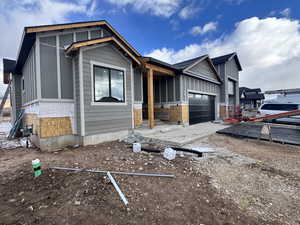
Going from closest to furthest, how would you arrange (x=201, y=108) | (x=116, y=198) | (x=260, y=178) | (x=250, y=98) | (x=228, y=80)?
(x=116, y=198)
(x=260, y=178)
(x=201, y=108)
(x=228, y=80)
(x=250, y=98)

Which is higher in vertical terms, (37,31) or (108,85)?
(37,31)

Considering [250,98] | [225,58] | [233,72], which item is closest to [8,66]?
[225,58]

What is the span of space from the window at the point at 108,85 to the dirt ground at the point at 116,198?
3204 millimetres

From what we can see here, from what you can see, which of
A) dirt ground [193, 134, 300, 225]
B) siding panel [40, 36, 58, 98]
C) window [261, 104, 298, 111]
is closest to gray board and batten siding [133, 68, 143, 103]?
siding panel [40, 36, 58, 98]

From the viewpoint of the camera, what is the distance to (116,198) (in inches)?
90.4

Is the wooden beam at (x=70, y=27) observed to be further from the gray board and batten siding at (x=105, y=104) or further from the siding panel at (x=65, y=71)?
the gray board and batten siding at (x=105, y=104)

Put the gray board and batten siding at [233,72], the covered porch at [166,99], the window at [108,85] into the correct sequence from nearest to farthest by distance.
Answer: the window at [108,85] → the covered porch at [166,99] → the gray board and batten siding at [233,72]

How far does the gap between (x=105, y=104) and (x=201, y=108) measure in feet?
27.6

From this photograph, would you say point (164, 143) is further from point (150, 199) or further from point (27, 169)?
point (27, 169)

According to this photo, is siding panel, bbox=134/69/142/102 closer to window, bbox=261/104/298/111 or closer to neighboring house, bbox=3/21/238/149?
neighboring house, bbox=3/21/238/149

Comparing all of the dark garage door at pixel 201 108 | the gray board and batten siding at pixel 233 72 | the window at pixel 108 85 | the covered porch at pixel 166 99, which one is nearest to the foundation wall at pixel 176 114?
the covered porch at pixel 166 99

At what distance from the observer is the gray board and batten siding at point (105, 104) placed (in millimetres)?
5605

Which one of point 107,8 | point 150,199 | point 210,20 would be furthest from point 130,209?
point 210,20

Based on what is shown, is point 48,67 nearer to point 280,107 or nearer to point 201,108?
point 201,108
